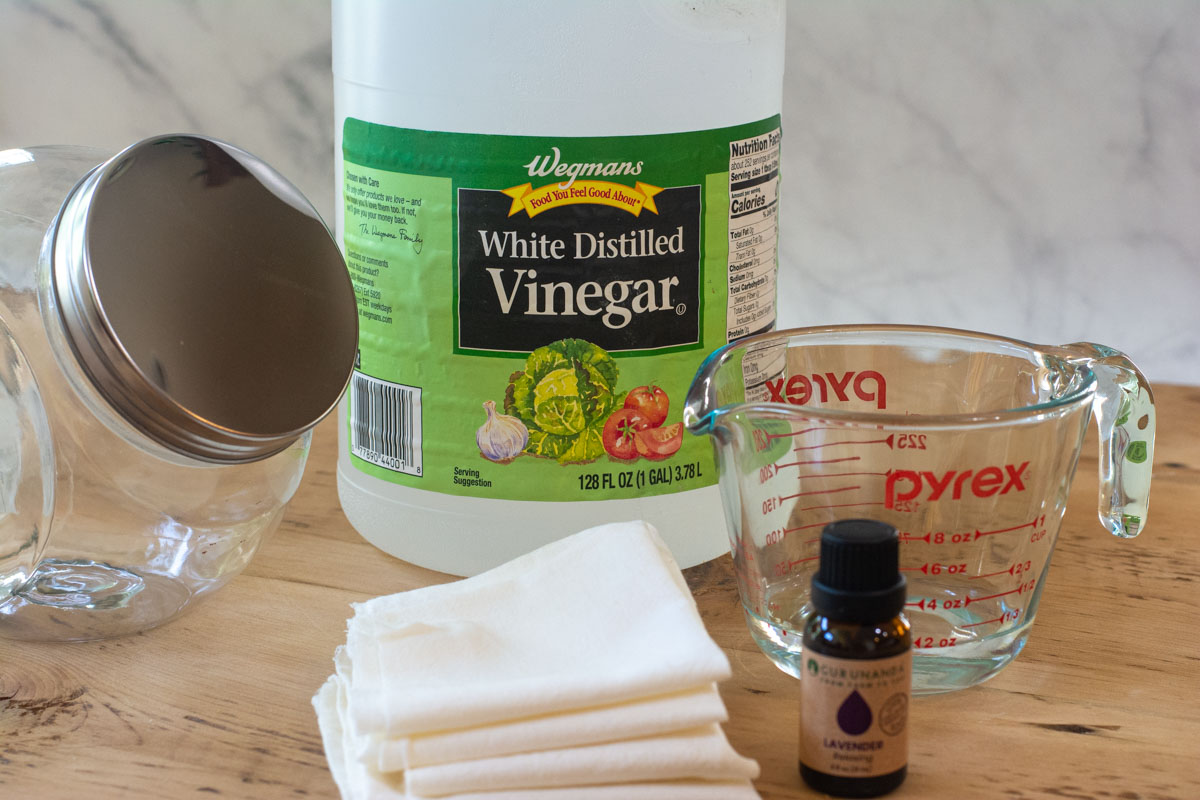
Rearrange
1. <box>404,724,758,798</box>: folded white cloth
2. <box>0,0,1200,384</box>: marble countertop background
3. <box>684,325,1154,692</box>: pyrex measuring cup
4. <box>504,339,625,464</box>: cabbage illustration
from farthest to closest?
<box>0,0,1200,384</box>: marble countertop background < <box>504,339,625,464</box>: cabbage illustration < <box>684,325,1154,692</box>: pyrex measuring cup < <box>404,724,758,798</box>: folded white cloth

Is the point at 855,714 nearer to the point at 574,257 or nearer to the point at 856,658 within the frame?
the point at 856,658

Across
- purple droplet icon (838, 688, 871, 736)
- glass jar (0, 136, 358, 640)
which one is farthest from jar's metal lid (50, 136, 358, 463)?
purple droplet icon (838, 688, 871, 736)

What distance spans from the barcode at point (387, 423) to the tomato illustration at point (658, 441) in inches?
5.6

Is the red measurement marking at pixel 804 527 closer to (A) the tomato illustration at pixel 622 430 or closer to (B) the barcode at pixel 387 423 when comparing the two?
(A) the tomato illustration at pixel 622 430

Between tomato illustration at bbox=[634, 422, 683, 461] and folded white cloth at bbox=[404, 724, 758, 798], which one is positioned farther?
tomato illustration at bbox=[634, 422, 683, 461]

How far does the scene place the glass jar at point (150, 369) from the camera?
656mm

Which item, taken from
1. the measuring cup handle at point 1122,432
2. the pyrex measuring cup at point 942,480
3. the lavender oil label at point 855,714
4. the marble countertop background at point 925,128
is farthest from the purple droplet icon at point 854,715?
the marble countertop background at point 925,128

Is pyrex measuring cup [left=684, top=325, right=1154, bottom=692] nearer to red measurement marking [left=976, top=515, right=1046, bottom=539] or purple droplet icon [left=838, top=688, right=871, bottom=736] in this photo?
red measurement marking [left=976, top=515, right=1046, bottom=539]

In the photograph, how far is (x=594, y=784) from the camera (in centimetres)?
58

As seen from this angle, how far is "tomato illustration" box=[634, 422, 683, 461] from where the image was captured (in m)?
0.81

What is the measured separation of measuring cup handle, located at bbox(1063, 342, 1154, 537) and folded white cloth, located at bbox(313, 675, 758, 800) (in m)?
0.32

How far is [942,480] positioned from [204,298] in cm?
Result: 40

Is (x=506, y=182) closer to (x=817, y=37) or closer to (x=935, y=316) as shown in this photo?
(x=817, y=37)

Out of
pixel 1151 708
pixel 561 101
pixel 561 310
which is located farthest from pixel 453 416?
pixel 1151 708
